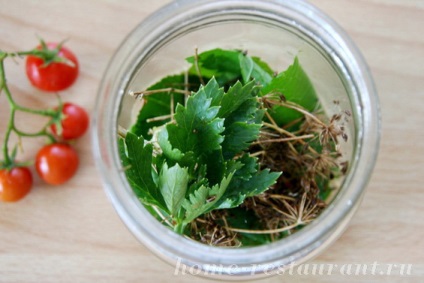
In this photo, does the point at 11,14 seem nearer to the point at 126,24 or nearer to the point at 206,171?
the point at 126,24

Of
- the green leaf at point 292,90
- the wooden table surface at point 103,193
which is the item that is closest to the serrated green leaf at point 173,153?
the green leaf at point 292,90

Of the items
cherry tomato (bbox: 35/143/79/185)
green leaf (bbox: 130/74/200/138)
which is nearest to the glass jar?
green leaf (bbox: 130/74/200/138)

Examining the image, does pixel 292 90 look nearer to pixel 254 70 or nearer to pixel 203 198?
pixel 254 70

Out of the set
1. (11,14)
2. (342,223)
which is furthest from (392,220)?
(11,14)

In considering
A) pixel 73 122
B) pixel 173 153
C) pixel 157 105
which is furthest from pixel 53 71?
pixel 173 153

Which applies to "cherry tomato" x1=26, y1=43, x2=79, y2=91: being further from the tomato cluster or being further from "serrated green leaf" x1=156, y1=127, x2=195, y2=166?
"serrated green leaf" x1=156, y1=127, x2=195, y2=166

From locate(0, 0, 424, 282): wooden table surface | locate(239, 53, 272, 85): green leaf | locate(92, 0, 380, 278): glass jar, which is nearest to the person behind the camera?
locate(92, 0, 380, 278): glass jar
